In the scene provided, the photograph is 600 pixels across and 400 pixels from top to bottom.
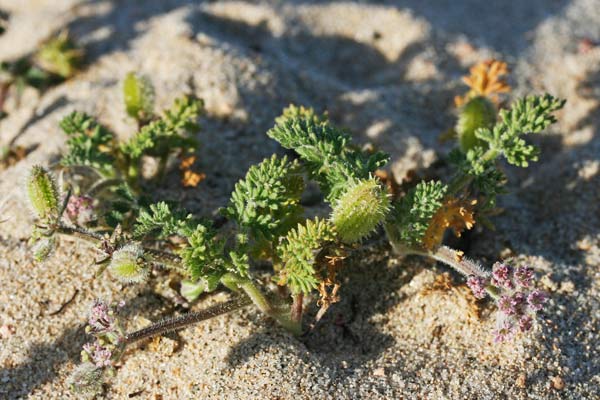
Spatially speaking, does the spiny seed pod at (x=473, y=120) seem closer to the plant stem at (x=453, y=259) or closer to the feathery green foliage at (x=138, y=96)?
the plant stem at (x=453, y=259)

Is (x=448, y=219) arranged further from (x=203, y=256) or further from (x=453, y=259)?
(x=203, y=256)

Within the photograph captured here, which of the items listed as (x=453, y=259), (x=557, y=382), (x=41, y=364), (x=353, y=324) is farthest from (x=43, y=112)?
(x=557, y=382)

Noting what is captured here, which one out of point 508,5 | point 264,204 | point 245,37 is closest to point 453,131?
point 264,204

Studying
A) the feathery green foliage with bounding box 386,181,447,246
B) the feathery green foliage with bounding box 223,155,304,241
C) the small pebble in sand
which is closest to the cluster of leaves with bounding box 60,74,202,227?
the feathery green foliage with bounding box 223,155,304,241

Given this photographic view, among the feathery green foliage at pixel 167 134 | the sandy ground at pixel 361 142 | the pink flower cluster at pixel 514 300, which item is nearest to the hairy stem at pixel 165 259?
the sandy ground at pixel 361 142

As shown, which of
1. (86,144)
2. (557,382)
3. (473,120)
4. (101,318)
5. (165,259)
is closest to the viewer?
(101,318)
